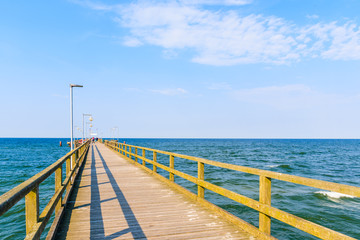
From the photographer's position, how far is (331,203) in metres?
13.8

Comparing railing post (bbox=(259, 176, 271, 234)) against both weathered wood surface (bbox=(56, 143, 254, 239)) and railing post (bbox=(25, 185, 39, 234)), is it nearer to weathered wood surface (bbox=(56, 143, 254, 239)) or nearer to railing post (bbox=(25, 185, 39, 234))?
weathered wood surface (bbox=(56, 143, 254, 239))

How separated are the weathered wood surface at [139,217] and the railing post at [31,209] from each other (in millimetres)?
1217

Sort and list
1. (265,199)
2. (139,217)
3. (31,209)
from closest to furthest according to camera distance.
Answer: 1. (31,209)
2. (265,199)
3. (139,217)

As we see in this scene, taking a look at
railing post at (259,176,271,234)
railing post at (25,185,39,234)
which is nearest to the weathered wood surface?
railing post at (259,176,271,234)

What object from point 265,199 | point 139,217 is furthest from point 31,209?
point 265,199

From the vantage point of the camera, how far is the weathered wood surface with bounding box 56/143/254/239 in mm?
4320

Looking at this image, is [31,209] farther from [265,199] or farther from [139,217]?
[265,199]

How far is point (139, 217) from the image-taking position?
208 inches

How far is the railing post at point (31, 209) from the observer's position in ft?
10.2

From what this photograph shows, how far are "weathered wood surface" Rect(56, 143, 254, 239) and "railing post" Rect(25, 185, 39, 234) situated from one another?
1.22 m

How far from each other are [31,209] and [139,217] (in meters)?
2.51

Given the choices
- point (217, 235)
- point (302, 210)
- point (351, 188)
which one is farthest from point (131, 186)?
point (302, 210)

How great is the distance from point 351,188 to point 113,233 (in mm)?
3523

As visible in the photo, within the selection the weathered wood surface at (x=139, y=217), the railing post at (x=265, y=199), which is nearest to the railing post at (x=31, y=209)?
the weathered wood surface at (x=139, y=217)
